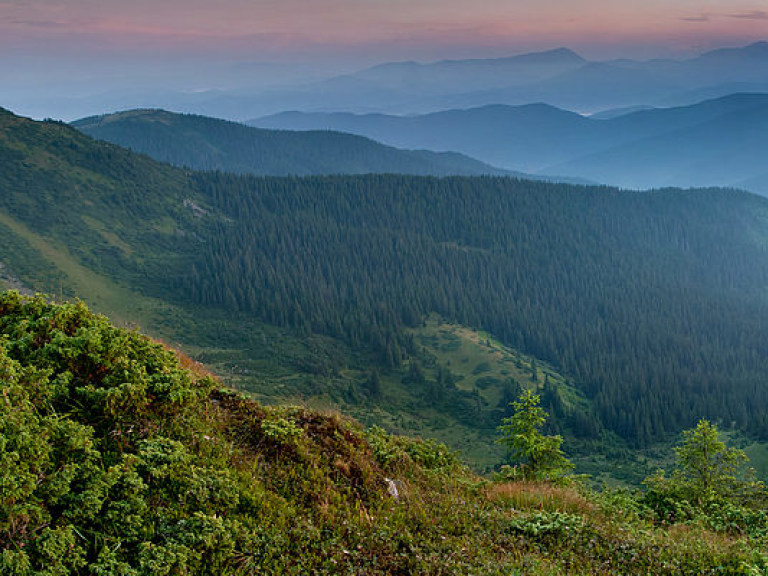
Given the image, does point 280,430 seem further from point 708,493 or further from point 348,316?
point 348,316

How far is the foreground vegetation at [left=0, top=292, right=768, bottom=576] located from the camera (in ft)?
23.7

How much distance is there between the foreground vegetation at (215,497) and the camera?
7223 mm

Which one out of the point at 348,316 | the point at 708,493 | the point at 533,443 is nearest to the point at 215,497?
the point at 708,493

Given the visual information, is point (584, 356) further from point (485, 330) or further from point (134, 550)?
point (134, 550)

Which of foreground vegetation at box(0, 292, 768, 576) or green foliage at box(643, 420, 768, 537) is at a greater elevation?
foreground vegetation at box(0, 292, 768, 576)

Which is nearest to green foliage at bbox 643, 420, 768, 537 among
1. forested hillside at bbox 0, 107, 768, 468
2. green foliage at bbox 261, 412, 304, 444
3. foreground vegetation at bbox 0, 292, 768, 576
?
foreground vegetation at bbox 0, 292, 768, 576

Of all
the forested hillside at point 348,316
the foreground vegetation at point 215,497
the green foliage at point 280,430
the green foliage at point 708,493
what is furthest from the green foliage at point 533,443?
the forested hillside at point 348,316

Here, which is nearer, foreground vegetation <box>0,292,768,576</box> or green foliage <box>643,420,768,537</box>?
foreground vegetation <box>0,292,768,576</box>

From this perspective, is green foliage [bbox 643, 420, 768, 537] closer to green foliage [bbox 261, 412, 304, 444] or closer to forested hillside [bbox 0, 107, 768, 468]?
green foliage [bbox 261, 412, 304, 444]

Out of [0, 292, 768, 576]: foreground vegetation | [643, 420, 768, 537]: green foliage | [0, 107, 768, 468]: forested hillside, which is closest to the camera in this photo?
[0, 292, 768, 576]: foreground vegetation

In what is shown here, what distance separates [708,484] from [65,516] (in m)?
21.5

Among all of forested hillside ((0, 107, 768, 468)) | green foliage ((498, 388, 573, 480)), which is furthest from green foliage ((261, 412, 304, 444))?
forested hillside ((0, 107, 768, 468))

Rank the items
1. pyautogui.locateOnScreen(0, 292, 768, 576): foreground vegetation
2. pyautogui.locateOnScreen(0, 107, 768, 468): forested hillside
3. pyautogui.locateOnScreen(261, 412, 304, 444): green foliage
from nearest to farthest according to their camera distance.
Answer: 1. pyautogui.locateOnScreen(0, 292, 768, 576): foreground vegetation
2. pyautogui.locateOnScreen(261, 412, 304, 444): green foliage
3. pyautogui.locateOnScreen(0, 107, 768, 468): forested hillside

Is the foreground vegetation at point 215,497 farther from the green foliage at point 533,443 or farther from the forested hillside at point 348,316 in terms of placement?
the forested hillside at point 348,316
